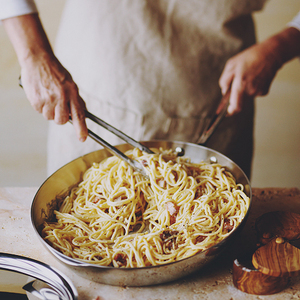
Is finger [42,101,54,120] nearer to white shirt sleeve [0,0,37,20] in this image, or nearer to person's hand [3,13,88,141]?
person's hand [3,13,88,141]

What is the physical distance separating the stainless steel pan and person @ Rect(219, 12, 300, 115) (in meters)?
0.32

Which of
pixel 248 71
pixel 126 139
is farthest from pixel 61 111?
pixel 248 71

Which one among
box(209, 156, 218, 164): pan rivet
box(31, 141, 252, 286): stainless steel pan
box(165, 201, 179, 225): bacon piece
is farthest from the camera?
box(209, 156, 218, 164): pan rivet

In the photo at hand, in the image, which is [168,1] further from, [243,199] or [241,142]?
[243,199]

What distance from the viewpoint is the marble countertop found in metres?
0.93

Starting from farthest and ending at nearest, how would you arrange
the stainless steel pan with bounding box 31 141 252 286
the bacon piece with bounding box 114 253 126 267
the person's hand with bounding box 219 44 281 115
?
the person's hand with bounding box 219 44 281 115, the bacon piece with bounding box 114 253 126 267, the stainless steel pan with bounding box 31 141 252 286

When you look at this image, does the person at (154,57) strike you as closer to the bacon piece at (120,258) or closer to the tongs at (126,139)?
the tongs at (126,139)

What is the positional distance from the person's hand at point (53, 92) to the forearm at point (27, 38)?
0.02 metres

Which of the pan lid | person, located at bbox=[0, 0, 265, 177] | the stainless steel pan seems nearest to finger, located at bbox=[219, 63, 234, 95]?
person, located at bbox=[0, 0, 265, 177]

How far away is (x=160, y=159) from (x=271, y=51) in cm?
78

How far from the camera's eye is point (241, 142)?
6.09ft

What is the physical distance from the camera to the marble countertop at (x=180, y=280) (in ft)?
3.06

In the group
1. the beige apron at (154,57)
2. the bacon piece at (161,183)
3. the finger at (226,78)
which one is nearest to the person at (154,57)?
the beige apron at (154,57)

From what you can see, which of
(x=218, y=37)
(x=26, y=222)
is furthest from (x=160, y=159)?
(x=218, y=37)
